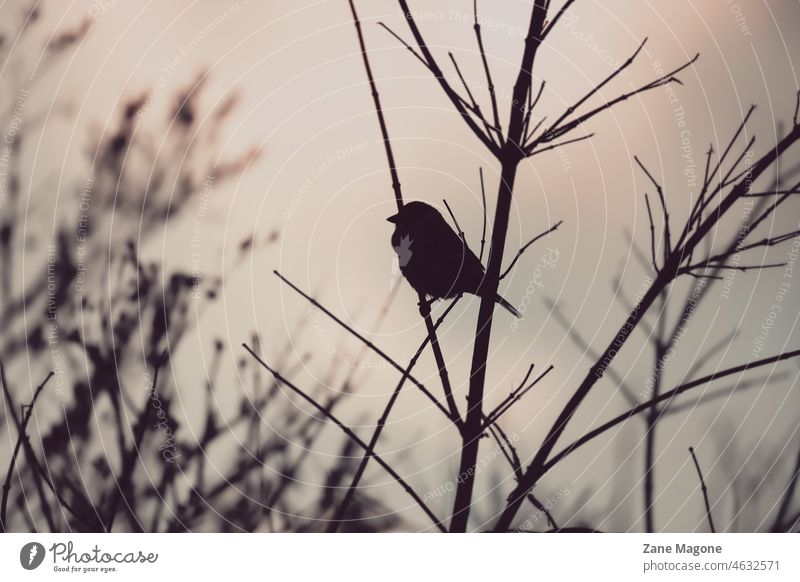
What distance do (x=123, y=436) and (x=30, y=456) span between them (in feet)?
0.36

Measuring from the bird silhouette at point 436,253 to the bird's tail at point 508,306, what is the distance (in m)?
0.03

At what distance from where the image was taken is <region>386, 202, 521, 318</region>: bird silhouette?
2.32 ft

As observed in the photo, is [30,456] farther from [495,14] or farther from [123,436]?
[495,14]

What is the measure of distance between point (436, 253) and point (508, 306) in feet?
0.36

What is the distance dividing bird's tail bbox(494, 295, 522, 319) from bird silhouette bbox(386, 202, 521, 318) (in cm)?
3

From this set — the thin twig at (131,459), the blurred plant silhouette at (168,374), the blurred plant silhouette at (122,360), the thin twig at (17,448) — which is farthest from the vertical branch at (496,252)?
the thin twig at (17,448)

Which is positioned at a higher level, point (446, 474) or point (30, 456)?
point (30, 456)

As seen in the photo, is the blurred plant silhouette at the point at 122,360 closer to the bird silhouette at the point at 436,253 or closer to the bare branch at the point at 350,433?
the bare branch at the point at 350,433

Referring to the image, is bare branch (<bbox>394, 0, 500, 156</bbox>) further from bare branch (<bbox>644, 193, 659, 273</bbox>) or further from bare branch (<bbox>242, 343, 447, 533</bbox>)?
bare branch (<bbox>242, 343, 447, 533</bbox>)

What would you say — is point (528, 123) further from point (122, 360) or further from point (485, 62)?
point (122, 360)

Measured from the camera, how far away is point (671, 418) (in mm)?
773

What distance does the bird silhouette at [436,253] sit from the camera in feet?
2.32

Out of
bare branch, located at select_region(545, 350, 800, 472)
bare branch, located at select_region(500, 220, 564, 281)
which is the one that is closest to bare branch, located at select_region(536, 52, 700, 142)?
bare branch, located at select_region(500, 220, 564, 281)
